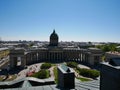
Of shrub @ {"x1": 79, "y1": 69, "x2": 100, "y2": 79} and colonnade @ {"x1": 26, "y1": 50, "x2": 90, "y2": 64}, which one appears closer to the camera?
shrub @ {"x1": 79, "y1": 69, "x2": 100, "y2": 79}

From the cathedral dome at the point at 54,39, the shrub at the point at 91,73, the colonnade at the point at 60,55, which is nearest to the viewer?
the shrub at the point at 91,73

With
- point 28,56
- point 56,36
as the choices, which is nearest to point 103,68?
point 28,56

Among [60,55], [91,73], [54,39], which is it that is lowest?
[91,73]

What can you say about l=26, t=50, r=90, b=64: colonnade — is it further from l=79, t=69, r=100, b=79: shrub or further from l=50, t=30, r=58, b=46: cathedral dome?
l=79, t=69, r=100, b=79: shrub

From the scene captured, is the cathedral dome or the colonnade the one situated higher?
the cathedral dome

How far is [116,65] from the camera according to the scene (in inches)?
544

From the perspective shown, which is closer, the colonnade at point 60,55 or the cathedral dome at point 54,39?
the colonnade at point 60,55

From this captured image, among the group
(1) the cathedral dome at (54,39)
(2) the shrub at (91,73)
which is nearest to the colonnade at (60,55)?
(1) the cathedral dome at (54,39)

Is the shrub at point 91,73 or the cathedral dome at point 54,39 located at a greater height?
the cathedral dome at point 54,39

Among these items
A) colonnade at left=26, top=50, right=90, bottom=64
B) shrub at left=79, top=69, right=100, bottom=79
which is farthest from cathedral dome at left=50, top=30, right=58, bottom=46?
shrub at left=79, top=69, right=100, bottom=79

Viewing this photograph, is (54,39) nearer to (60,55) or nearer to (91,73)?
(60,55)

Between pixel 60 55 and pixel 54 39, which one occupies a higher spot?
pixel 54 39

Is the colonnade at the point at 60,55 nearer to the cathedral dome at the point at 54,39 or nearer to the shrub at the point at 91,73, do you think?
the cathedral dome at the point at 54,39

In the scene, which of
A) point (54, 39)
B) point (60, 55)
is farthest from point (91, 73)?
point (54, 39)
